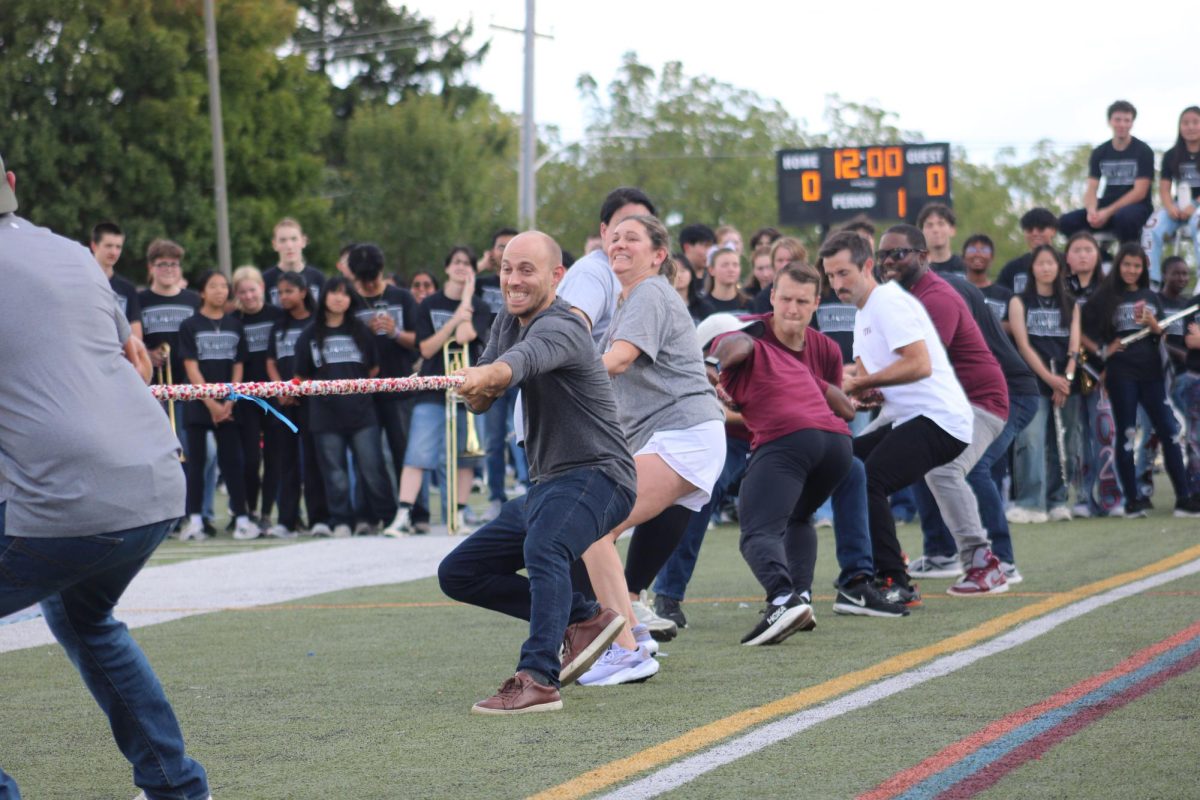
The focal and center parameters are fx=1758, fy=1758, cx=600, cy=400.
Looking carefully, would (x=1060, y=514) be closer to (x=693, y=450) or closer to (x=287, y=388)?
(x=693, y=450)

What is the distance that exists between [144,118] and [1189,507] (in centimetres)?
2934

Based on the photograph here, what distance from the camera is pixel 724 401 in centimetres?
850

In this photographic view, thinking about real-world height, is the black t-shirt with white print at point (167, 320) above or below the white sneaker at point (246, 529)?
above

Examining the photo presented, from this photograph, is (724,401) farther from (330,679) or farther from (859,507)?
(330,679)

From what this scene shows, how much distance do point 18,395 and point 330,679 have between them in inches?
124

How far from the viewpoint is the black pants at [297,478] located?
48.1 ft

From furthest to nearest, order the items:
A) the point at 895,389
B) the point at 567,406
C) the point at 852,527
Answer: the point at 895,389 → the point at 852,527 → the point at 567,406

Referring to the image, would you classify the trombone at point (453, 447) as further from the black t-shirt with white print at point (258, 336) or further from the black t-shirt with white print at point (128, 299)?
the black t-shirt with white print at point (128, 299)

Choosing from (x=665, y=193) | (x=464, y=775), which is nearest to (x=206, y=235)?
(x=665, y=193)

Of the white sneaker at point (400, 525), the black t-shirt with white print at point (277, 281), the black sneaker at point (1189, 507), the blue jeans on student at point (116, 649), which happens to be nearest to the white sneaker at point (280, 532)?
the white sneaker at point (400, 525)

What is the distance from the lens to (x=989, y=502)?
33.2 feet

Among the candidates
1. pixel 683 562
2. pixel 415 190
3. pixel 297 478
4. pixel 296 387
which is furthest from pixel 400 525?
pixel 415 190

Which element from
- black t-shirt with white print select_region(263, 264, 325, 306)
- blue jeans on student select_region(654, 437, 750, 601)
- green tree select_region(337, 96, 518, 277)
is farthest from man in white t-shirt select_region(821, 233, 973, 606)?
green tree select_region(337, 96, 518, 277)

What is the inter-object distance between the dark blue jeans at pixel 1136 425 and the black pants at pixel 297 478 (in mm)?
6517
